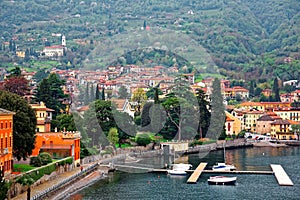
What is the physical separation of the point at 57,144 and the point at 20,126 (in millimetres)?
5891

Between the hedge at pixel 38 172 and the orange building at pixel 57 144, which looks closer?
the hedge at pixel 38 172

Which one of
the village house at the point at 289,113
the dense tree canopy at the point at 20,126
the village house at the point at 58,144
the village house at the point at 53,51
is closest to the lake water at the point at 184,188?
the village house at the point at 58,144

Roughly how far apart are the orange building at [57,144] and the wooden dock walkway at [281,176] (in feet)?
37.8

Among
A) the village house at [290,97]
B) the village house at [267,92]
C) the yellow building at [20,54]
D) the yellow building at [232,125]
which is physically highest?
the yellow building at [20,54]

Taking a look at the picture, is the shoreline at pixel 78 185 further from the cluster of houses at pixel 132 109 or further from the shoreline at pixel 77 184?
the cluster of houses at pixel 132 109

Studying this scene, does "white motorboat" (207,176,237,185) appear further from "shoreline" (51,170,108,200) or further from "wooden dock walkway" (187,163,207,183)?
"shoreline" (51,170,108,200)

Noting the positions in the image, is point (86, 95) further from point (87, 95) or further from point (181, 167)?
point (181, 167)

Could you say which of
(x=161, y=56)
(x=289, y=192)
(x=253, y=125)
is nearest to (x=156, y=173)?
(x=289, y=192)

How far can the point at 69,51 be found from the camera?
138000mm

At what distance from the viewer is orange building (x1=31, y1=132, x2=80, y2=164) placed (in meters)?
41.8

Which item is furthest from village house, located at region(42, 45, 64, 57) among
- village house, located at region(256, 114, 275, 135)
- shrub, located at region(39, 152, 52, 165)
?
shrub, located at region(39, 152, 52, 165)

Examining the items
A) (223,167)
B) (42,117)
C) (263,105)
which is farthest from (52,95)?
(263,105)

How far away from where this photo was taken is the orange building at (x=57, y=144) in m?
41.8

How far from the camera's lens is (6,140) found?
3309 cm
